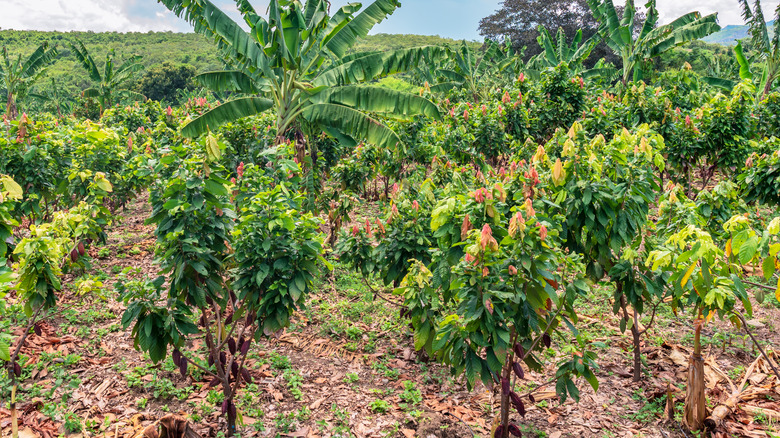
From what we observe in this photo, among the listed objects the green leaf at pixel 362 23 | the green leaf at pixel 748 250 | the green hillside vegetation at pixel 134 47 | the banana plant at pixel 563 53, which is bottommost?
the green leaf at pixel 748 250

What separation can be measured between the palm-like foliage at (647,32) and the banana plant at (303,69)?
916cm

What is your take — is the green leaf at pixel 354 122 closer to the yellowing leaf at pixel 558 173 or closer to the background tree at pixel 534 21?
the yellowing leaf at pixel 558 173

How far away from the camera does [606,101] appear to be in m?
9.54

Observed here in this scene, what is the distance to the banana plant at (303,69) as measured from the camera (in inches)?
294

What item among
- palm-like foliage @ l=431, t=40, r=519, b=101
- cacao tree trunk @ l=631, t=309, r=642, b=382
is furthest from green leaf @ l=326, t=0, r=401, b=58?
palm-like foliage @ l=431, t=40, r=519, b=101

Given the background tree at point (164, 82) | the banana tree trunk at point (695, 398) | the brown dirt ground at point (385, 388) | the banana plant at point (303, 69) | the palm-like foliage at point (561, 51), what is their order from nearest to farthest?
the banana tree trunk at point (695, 398) → the brown dirt ground at point (385, 388) → the banana plant at point (303, 69) → the palm-like foliage at point (561, 51) → the background tree at point (164, 82)

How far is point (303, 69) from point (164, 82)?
1336 inches

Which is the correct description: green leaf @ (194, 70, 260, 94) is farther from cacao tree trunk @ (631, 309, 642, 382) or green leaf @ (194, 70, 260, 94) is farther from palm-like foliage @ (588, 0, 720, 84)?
palm-like foliage @ (588, 0, 720, 84)

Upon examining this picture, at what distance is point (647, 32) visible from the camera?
15.3 metres

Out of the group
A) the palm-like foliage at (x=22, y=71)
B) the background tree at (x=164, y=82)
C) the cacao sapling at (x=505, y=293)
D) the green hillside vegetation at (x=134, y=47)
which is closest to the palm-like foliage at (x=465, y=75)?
the palm-like foliage at (x=22, y=71)

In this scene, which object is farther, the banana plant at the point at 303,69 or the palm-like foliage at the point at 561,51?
the palm-like foliage at the point at 561,51

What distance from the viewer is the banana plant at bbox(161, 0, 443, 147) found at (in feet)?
24.5

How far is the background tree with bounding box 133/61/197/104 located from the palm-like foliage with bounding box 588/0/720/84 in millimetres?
31576

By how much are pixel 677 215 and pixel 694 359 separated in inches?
58.5
